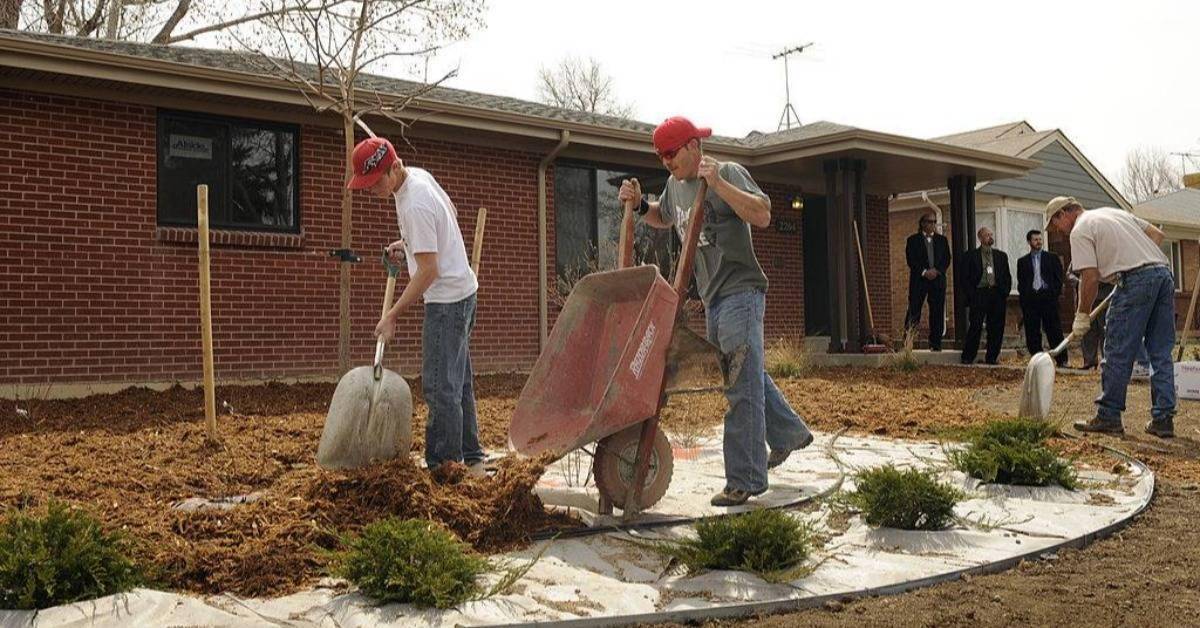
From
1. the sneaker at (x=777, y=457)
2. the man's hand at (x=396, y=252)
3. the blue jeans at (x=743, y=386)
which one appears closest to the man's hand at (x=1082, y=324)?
the sneaker at (x=777, y=457)

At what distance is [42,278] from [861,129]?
9.47 meters

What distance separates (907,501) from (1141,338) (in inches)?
148

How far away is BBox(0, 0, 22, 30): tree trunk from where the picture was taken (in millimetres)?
19188

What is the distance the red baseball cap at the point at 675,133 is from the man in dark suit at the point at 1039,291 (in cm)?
998

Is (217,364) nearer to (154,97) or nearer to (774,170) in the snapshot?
(154,97)

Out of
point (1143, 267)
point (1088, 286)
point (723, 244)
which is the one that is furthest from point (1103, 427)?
point (723, 244)

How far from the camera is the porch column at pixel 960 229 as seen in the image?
14.7m

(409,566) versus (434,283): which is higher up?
(434,283)

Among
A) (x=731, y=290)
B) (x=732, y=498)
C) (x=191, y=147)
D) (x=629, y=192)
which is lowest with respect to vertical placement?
(x=732, y=498)

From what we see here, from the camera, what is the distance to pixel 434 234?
4676 mm

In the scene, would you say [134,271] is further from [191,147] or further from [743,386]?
[743,386]

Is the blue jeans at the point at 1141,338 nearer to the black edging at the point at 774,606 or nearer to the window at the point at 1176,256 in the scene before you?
the black edging at the point at 774,606

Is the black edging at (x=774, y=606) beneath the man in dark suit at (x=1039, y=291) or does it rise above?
beneath

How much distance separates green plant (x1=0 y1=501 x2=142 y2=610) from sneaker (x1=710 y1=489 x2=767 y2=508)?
2.32 m
